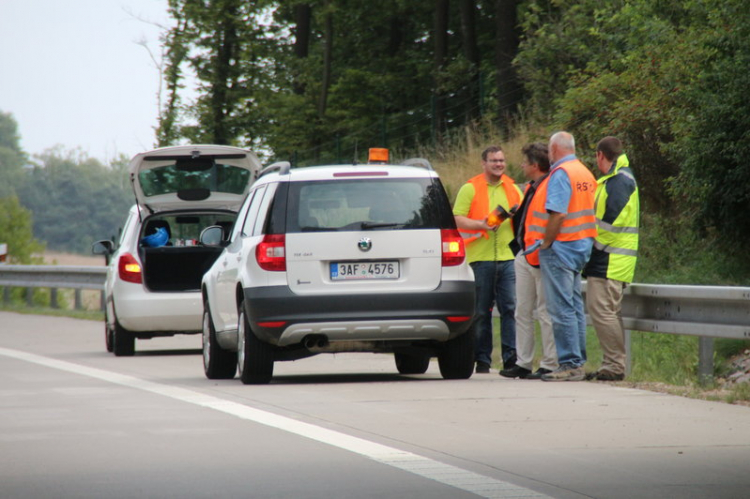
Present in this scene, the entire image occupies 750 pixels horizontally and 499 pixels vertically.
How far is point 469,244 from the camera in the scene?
13.0 meters

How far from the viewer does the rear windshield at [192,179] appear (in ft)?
53.0

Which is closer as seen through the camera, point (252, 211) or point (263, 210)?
point (263, 210)

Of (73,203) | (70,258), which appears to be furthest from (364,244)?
(73,203)

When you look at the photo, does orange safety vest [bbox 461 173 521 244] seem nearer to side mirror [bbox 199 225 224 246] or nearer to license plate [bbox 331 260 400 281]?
license plate [bbox 331 260 400 281]

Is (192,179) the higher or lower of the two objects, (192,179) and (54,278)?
the higher

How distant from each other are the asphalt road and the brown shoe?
0.17 metres

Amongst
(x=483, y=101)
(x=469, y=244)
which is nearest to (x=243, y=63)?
(x=483, y=101)

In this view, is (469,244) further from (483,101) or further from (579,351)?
(483,101)

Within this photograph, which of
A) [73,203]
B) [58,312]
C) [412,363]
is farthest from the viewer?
[73,203]

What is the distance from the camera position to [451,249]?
11719 millimetres

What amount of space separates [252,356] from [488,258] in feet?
7.92

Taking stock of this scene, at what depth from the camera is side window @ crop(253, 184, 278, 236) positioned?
11.7m

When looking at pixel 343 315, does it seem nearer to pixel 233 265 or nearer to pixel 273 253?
pixel 273 253

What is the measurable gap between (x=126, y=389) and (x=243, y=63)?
1459 inches
